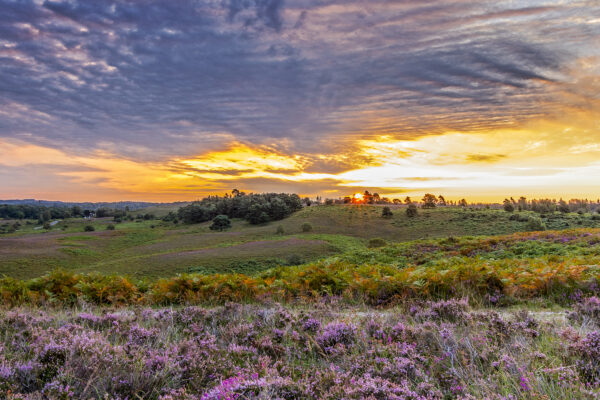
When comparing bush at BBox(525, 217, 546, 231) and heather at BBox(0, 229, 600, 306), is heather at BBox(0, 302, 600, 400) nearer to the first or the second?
heather at BBox(0, 229, 600, 306)

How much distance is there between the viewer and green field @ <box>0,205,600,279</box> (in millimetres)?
37688

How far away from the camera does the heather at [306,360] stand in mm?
2574

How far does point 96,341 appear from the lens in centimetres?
347

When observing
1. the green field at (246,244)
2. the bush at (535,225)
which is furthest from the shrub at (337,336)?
the bush at (535,225)

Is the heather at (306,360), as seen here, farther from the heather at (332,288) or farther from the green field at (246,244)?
the green field at (246,244)

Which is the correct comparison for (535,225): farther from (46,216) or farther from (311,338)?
(46,216)

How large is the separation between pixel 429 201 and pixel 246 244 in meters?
67.5

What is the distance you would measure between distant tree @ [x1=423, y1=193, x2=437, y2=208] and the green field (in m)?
12.4

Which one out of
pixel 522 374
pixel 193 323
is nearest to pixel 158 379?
pixel 193 323

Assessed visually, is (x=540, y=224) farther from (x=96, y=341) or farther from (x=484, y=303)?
(x=96, y=341)

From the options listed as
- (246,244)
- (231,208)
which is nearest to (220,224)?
(231,208)

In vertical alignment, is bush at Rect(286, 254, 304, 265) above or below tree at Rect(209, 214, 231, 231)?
below

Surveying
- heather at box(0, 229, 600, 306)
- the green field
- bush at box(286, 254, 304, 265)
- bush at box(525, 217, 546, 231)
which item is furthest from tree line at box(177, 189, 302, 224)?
heather at box(0, 229, 600, 306)

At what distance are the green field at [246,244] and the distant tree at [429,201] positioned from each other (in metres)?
12.4
